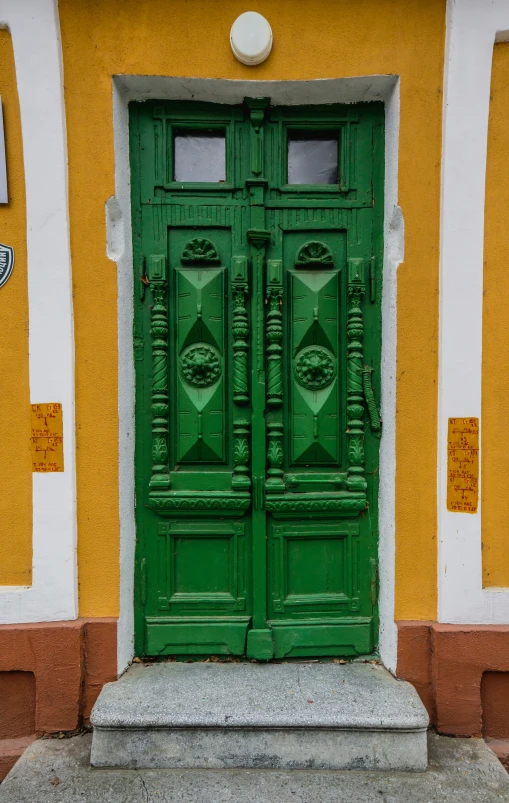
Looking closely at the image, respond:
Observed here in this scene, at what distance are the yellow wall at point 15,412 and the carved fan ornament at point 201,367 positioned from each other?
0.89 m

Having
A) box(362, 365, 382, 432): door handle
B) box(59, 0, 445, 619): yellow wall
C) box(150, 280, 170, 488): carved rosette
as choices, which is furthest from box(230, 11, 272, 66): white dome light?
box(362, 365, 382, 432): door handle

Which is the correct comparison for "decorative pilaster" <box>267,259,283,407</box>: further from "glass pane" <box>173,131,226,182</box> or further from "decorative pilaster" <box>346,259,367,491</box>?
"glass pane" <box>173,131,226,182</box>

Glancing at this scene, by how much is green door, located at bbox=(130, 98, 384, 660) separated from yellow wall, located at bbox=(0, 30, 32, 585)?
2.03 feet

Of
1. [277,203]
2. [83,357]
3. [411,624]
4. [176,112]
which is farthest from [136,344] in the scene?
[411,624]

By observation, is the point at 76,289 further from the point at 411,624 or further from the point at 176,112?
the point at 411,624

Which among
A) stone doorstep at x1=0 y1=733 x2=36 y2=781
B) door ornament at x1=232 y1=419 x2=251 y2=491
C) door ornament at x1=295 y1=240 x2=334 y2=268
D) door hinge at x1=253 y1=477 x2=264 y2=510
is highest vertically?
door ornament at x1=295 y1=240 x2=334 y2=268

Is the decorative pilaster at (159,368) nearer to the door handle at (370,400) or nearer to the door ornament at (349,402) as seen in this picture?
the door ornament at (349,402)

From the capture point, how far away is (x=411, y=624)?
2.65 meters

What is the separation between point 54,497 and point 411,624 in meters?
2.14

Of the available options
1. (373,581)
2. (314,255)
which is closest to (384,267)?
(314,255)

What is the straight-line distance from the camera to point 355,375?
2.81 m

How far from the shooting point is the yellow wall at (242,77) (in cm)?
259

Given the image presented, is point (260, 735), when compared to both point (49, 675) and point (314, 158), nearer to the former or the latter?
point (49, 675)

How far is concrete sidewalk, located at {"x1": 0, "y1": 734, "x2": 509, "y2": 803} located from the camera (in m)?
2.19
